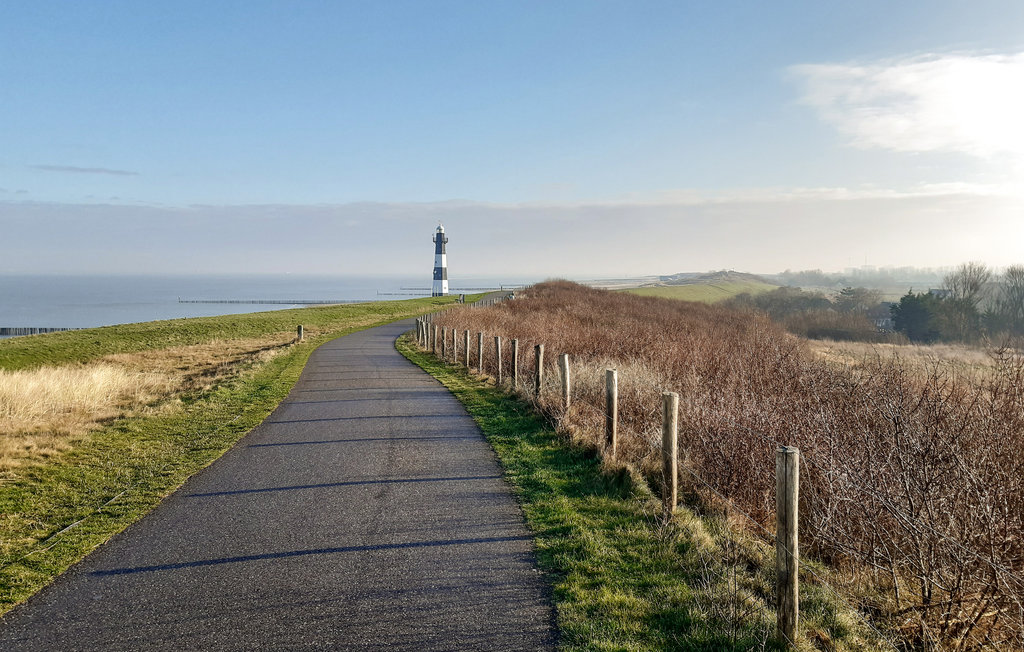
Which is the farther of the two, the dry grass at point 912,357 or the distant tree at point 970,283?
the distant tree at point 970,283

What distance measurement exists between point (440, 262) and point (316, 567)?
96.6 m

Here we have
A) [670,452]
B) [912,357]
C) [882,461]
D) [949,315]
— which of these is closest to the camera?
[670,452]

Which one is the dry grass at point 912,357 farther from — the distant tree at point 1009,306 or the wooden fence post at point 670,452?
the distant tree at point 1009,306

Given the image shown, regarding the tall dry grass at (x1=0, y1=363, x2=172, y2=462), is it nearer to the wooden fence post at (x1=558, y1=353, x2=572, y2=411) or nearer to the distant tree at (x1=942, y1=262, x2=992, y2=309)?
the wooden fence post at (x1=558, y1=353, x2=572, y2=411)

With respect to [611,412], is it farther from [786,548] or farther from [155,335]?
[155,335]

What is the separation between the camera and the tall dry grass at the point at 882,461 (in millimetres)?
4773

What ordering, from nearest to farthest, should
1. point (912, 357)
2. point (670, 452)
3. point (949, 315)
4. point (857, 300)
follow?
point (670, 452) < point (912, 357) < point (949, 315) < point (857, 300)

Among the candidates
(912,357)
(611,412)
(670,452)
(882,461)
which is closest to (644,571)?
(670,452)

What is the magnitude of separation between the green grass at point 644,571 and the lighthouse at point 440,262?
9253 centimetres

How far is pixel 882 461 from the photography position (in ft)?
23.7

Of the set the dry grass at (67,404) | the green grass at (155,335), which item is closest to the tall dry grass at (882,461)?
the dry grass at (67,404)

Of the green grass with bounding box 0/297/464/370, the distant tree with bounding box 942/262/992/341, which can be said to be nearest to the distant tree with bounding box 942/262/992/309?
the distant tree with bounding box 942/262/992/341

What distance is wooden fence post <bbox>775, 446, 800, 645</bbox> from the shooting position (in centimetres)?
425

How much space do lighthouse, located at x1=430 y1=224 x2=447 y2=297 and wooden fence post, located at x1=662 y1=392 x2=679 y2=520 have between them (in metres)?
93.3
